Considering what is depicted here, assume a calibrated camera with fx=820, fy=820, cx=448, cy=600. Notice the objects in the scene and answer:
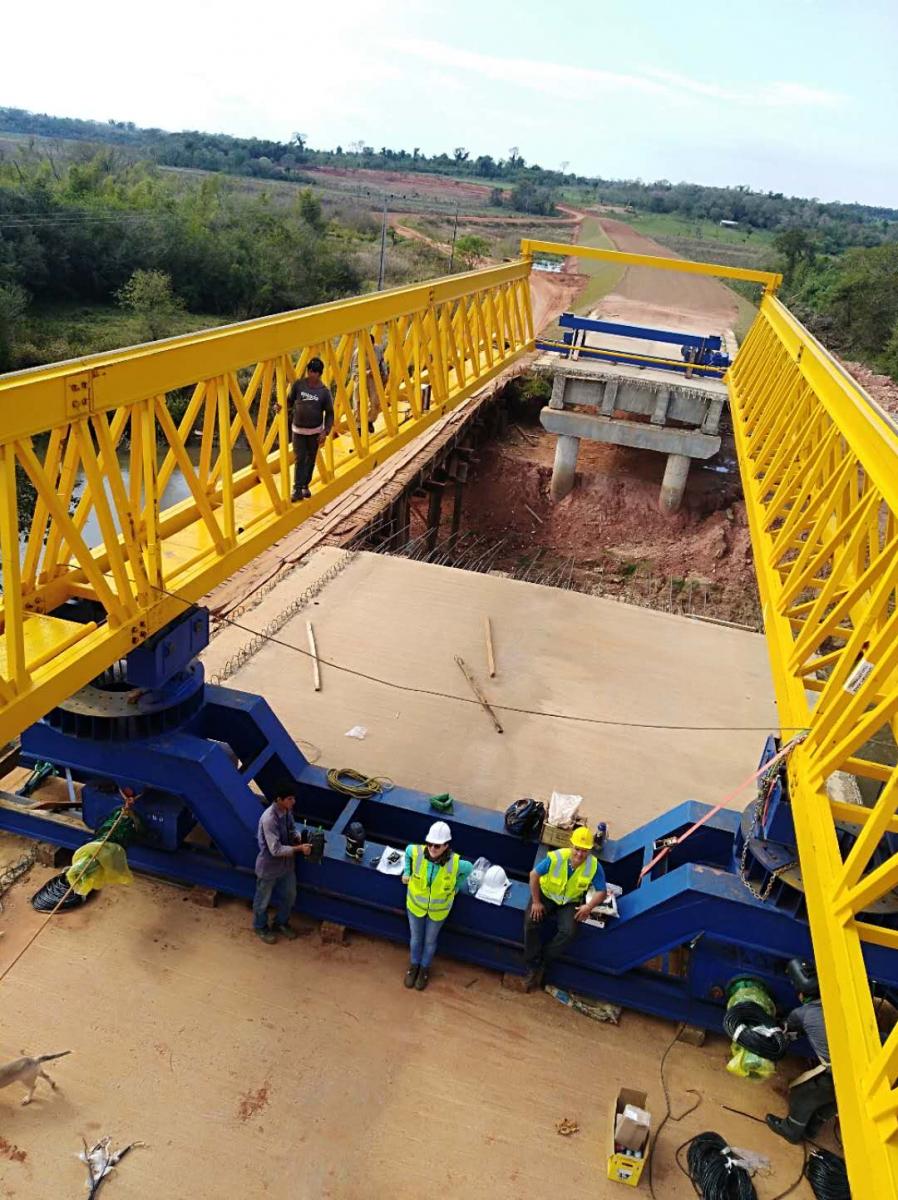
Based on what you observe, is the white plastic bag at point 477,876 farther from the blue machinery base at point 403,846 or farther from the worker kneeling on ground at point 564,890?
the worker kneeling on ground at point 564,890

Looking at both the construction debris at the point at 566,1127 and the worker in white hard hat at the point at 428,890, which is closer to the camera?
the construction debris at the point at 566,1127

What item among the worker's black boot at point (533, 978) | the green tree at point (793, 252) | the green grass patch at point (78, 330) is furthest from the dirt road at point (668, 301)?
the worker's black boot at point (533, 978)

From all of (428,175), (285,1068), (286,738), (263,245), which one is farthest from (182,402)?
(428,175)

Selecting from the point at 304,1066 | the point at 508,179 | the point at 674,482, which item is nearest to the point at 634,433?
the point at 674,482

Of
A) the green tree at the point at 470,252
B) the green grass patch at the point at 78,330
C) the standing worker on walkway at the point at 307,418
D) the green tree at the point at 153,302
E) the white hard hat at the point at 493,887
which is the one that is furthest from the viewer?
the green tree at the point at 470,252

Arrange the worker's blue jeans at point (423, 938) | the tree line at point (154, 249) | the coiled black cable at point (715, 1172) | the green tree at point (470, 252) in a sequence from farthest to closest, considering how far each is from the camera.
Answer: the green tree at point (470, 252) → the tree line at point (154, 249) → the worker's blue jeans at point (423, 938) → the coiled black cable at point (715, 1172)

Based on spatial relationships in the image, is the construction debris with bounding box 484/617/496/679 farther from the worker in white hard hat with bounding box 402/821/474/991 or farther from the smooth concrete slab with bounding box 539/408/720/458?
the smooth concrete slab with bounding box 539/408/720/458

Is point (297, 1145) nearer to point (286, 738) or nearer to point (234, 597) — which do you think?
point (286, 738)

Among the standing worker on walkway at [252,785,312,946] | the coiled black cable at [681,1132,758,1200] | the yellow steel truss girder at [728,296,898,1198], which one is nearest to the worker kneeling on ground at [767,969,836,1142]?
the coiled black cable at [681,1132,758,1200]
